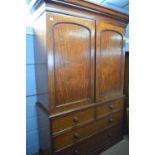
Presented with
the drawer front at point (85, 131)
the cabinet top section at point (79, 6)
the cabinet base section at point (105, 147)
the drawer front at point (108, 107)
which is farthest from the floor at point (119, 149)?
the cabinet top section at point (79, 6)

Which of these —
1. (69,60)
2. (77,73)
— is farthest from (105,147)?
(69,60)

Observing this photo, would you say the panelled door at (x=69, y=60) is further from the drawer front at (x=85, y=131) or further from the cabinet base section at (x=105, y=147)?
the cabinet base section at (x=105, y=147)

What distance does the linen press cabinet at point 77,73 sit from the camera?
1.18 m

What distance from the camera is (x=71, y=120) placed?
134 cm

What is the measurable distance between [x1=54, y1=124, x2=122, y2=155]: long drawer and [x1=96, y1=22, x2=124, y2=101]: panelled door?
0.50 metres

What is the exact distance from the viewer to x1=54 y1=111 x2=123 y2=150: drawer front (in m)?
1.29

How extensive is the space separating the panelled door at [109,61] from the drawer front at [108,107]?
0.10 meters

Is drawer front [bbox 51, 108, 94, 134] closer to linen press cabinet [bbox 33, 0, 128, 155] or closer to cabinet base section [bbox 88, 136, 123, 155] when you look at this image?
linen press cabinet [bbox 33, 0, 128, 155]

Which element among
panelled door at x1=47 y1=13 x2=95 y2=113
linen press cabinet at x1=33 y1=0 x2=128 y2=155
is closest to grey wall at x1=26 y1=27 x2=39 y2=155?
linen press cabinet at x1=33 y1=0 x2=128 y2=155

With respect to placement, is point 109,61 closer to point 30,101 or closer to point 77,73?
point 77,73

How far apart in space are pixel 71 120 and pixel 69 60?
628 millimetres
